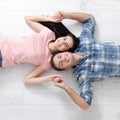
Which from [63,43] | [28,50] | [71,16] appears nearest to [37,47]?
[28,50]

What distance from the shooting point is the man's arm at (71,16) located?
5.44 ft

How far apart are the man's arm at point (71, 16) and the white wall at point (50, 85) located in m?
0.06

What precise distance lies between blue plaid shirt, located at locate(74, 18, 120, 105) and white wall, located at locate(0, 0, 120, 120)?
0.25ft

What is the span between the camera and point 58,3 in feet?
5.84

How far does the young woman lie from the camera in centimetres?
159

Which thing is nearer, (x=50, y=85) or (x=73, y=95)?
(x=73, y=95)

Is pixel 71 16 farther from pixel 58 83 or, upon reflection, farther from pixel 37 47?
pixel 58 83

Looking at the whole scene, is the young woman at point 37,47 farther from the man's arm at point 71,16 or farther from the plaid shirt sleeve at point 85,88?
the plaid shirt sleeve at point 85,88

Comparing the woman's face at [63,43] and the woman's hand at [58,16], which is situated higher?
the woman's hand at [58,16]

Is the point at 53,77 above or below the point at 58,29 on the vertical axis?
below

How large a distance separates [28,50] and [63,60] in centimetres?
23

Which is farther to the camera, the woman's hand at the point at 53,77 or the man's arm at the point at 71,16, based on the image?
the man's arm at the point at 71,16

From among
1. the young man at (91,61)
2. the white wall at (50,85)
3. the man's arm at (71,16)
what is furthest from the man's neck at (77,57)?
the man's arm at (71,16)

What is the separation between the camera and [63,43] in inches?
61.8
